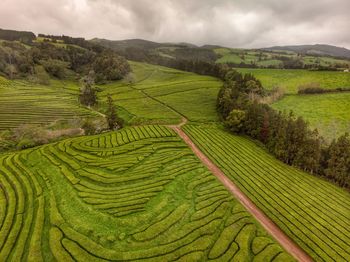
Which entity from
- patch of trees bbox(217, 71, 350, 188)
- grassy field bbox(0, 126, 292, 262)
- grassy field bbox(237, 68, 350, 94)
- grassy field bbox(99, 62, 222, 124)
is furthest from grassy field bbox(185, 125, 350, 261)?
grassy field bbox(237, 68, 350, 94)

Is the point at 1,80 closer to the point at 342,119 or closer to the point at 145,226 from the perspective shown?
the point at 145,226

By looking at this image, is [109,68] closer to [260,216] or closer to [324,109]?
[324,109]

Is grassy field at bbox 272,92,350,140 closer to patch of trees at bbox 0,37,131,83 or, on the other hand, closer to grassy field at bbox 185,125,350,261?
grassy field at bbox 185,125,350,261

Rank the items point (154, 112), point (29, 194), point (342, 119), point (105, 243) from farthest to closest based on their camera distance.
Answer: point (154, 112) < point (342, 119) < point (29, 194) < point (105, 243)

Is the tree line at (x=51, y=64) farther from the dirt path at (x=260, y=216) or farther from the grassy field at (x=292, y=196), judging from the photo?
the dirt path at (x=260, y=216)

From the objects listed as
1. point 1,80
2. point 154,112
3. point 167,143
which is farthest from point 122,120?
point 1,80

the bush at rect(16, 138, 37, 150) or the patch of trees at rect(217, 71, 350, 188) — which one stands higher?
the patch of trees at rect(217, 71, 350, 188)

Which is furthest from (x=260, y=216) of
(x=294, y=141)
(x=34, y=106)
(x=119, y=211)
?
(x=34, y=106)
